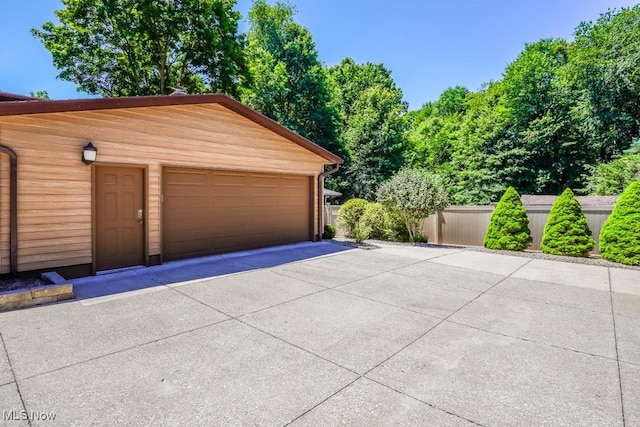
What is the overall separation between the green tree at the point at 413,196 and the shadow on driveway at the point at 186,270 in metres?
→ 3.20

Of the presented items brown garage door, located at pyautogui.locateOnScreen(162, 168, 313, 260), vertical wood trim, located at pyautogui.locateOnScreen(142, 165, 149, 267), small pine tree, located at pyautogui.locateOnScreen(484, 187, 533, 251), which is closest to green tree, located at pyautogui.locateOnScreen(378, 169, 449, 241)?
small pine tree, located at pyautogui.locateOnScreen(484, 187, 533, 251)

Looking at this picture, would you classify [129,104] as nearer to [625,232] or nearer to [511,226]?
[511,226]

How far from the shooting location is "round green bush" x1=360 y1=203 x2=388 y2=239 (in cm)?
1120

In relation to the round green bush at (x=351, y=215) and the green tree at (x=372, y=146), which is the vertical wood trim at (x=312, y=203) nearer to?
the round green bush at (x=351, y=215)

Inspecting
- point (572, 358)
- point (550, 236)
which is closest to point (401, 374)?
point (572, 358)

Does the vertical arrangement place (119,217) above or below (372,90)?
below

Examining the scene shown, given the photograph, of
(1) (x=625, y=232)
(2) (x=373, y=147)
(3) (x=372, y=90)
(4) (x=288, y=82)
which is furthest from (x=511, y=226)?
(4) (x=288, y=82)

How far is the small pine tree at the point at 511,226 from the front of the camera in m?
9.65

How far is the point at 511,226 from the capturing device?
31.8 feet

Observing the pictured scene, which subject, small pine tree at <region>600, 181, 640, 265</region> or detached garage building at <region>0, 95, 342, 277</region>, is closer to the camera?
detached garage building at <region>0, 95, 342, 277</region>

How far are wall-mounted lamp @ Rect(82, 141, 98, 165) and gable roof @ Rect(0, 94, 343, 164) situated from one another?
617mm

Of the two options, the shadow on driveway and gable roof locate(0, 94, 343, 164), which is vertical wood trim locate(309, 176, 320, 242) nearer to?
gable roof locate(0, 94, 343, 164)

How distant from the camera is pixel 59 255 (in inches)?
218

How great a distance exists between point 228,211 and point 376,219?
17.6 feet
